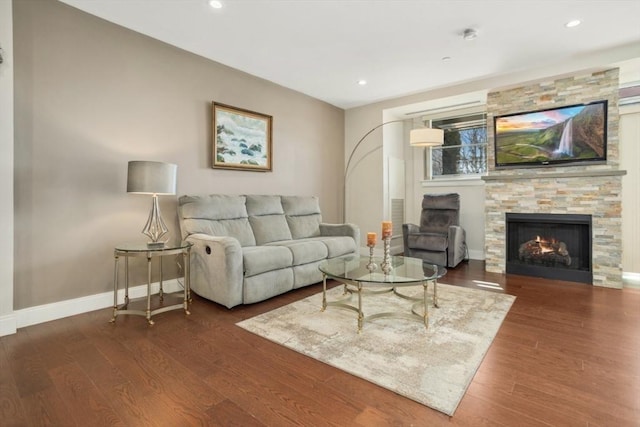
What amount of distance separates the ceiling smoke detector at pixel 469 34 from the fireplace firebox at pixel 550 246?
89.9 inches

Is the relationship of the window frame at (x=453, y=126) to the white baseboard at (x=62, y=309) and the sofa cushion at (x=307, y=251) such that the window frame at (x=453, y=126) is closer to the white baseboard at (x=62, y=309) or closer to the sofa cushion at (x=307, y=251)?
the sofa cushion at (x=307, y=251)

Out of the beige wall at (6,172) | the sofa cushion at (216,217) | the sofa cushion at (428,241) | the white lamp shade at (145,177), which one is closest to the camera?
the beige wall at (6,172)

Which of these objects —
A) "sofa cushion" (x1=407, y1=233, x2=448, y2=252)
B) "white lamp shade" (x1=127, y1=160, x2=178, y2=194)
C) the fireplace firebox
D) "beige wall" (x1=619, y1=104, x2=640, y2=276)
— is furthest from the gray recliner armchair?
"white lamp shade" (x1=127, y1=160, x2=178, y2=194)

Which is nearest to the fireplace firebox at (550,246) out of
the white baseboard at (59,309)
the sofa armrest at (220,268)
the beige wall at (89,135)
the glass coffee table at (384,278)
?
the glass coffee table at (384,278)

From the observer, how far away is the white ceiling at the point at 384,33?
106 inches

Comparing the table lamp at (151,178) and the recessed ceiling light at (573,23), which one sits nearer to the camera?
the table lamp at (151,178)

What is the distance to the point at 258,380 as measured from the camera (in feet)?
5.61

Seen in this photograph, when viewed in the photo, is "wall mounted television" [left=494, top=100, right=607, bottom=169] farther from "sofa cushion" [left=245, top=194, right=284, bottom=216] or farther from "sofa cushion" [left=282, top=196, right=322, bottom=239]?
"sofa cushion" [left=245, top=194, right=284, bottom=216]

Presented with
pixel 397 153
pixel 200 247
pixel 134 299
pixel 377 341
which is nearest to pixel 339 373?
pixel 377 341

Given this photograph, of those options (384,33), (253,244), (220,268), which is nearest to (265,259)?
(220,268)

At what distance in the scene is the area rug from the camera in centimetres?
168

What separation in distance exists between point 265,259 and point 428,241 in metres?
2.48

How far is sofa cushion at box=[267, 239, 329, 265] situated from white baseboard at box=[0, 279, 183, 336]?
1444 millimetres

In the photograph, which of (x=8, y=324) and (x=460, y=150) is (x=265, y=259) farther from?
(x=460, y=150)
